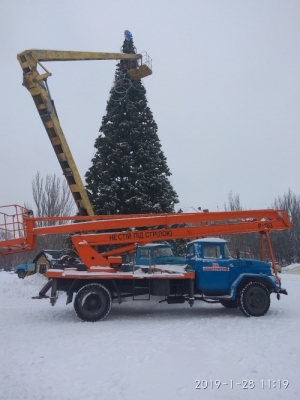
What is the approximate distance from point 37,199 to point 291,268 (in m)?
26.9

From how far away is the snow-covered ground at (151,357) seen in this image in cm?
483

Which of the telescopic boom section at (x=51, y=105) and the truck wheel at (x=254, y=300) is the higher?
the telescopic boom section at (x=51, y=105)

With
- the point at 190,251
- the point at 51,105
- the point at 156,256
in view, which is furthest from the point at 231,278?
the point at 51,105

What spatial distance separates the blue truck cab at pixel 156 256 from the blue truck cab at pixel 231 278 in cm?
210

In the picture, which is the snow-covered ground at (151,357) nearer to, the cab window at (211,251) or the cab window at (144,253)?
the cab window at (211,251)

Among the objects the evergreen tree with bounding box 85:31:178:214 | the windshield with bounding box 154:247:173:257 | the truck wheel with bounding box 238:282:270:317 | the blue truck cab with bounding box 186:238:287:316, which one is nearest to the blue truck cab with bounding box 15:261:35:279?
the evergreen tree with bounding box 85:31:178:214

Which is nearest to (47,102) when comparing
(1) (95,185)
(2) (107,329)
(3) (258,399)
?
(1) (95,185)

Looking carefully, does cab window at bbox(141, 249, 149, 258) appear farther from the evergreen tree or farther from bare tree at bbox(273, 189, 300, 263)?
bare tree at bbox(273, 189, 300, 263)

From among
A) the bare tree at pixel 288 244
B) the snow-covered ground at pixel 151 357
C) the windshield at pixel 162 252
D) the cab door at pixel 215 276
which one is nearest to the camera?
the snow-covered ground at pixel 151 357

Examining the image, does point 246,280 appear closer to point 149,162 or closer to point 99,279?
point 99,279

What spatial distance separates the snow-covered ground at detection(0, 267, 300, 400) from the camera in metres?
4.83

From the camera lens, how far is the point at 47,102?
46.2 feet

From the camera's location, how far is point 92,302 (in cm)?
995
